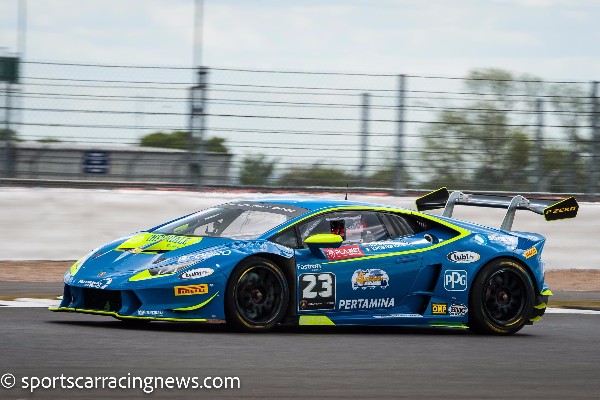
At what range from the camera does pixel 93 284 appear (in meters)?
8.77

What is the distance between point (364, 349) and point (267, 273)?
0.98 meters

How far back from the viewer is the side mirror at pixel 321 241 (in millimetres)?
9133

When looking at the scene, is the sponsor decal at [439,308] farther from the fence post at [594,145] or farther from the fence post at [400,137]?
the fence post at [594,145]

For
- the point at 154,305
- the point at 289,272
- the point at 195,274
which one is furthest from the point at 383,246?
the point at 154,305

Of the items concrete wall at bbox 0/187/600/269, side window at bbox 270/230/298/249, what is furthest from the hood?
concrete wall at bbox 0/187/600/269

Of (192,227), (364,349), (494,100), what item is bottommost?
(364,349)

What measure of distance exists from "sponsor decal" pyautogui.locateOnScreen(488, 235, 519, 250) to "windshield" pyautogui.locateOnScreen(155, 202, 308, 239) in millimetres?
1764

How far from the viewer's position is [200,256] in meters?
8.79

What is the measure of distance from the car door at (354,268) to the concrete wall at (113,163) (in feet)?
19.2

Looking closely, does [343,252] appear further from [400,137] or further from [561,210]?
[400,137]

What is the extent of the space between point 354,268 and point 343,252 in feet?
0.49

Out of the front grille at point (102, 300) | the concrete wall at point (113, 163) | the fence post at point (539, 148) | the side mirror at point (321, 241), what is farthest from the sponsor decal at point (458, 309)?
the fence post at point (539, 148)

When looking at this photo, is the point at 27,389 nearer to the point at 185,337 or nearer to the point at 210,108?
the point at 185,337

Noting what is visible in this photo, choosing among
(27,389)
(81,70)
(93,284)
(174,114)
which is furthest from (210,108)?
(27,389)
